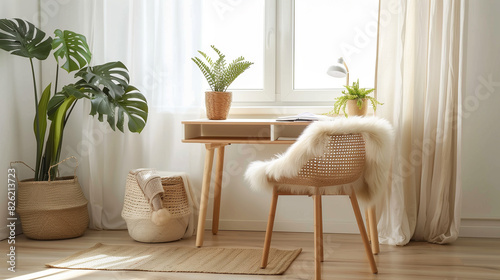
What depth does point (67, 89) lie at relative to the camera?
3.11 metres

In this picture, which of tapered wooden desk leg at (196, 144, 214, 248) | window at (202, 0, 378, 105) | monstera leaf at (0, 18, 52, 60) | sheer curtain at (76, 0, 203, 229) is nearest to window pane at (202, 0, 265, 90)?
window at (202, 0, 378, 105)

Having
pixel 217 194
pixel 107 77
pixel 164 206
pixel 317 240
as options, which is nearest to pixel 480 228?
pixel 317 240

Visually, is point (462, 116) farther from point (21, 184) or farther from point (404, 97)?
point (21, 184)

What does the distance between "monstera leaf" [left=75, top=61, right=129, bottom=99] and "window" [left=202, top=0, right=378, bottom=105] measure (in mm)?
549

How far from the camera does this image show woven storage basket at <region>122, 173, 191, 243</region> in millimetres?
3145

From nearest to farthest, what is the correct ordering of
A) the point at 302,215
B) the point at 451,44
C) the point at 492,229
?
the point at 451,44
the point at 492,229
the point at 302,215

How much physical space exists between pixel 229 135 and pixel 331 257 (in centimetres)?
85

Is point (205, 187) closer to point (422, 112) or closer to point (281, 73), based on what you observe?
point (281, 73)

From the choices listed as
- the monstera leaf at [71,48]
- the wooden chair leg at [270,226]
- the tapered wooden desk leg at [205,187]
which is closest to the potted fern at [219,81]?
the tapered wooden desk leg at [205,187]

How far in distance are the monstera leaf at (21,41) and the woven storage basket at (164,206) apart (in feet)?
2.76

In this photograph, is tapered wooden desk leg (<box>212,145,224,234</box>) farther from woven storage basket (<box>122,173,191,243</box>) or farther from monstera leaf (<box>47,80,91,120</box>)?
monstera leaf (<box>47,80,91,120</box>)

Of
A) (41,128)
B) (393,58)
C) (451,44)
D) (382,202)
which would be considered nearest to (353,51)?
(393,58)

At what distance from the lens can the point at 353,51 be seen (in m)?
3.45

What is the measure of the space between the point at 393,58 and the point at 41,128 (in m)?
2.01
